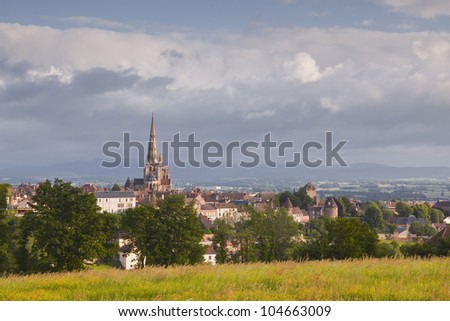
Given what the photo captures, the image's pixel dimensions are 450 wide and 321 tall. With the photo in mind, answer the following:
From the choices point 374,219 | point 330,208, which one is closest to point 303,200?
point 330,208

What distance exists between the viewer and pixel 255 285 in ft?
38.6

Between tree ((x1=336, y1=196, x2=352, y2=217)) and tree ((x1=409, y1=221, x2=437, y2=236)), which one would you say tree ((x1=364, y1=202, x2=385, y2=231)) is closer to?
tree ((x1=409, y1=221, x2=437, y2=236))

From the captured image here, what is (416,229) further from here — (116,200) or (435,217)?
(116,200)

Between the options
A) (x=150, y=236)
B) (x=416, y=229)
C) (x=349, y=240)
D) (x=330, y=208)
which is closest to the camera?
(x=349, y=240)

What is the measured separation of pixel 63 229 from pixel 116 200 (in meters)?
144

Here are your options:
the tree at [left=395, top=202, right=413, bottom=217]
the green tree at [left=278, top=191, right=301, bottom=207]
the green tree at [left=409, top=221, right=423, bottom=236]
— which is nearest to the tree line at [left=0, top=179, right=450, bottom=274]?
the green tree at [left=409, top=221, right=423, bottom=236]

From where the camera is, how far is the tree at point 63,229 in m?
32.9

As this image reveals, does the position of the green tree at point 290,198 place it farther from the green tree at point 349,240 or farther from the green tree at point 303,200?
the green tree at point 349,240

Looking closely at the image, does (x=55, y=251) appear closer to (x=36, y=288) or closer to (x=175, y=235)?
(x=175, y=235)

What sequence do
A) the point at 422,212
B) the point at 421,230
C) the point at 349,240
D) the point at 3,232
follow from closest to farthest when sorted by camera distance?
1. the point at 3,232
2. the point at 349,240
3. the point at 421,230
4. the point at 422,212

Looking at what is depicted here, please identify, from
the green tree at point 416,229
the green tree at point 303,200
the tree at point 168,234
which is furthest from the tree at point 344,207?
the tree at point 168,234

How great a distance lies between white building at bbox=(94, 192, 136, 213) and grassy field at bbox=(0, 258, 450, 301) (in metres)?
160

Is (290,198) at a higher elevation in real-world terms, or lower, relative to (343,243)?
lower

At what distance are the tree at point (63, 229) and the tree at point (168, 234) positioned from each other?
4348 millimetres
